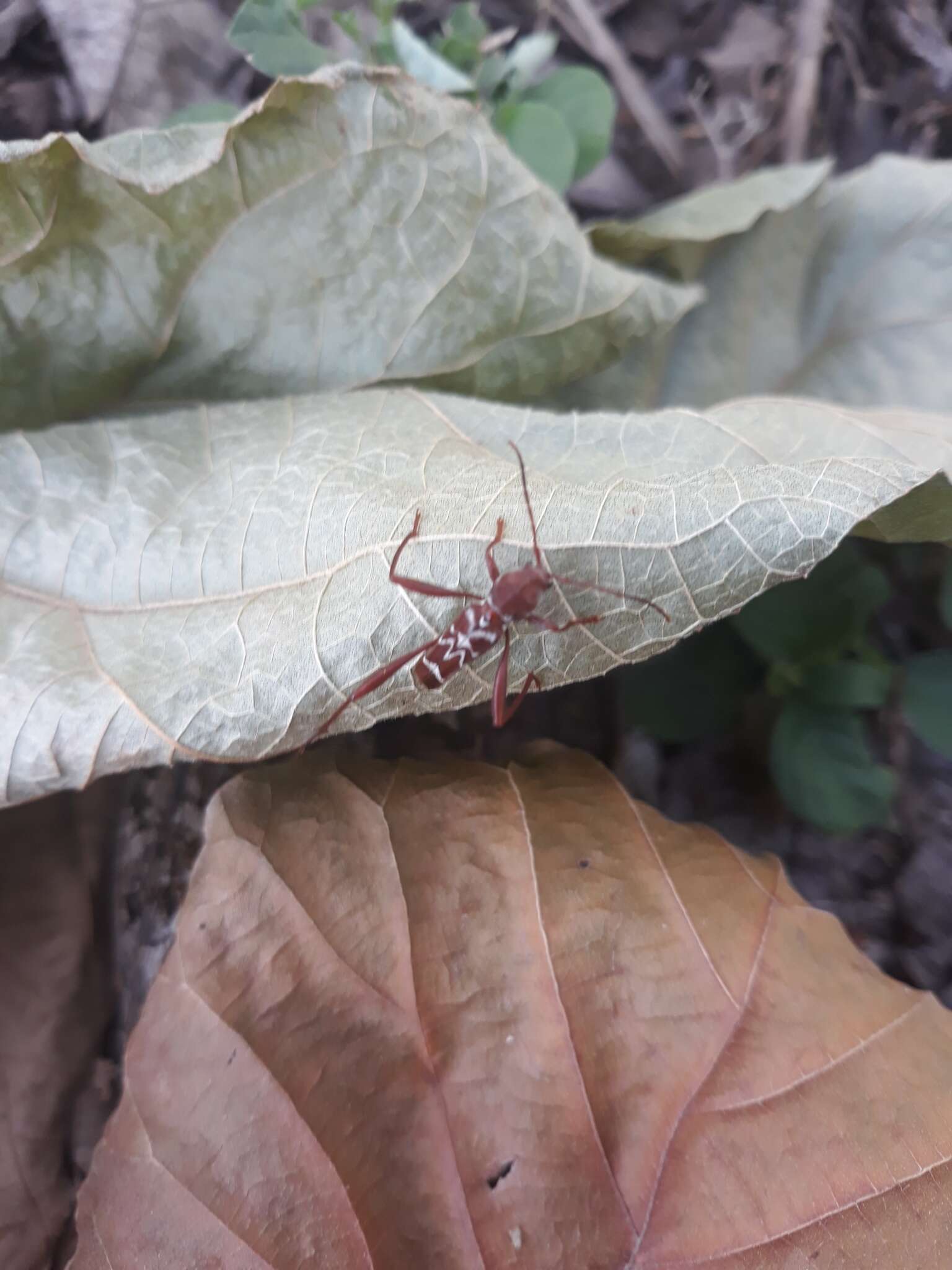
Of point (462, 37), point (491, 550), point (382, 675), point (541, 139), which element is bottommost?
point (382, 675)

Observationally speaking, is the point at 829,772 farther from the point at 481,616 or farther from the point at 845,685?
the point at 481,616

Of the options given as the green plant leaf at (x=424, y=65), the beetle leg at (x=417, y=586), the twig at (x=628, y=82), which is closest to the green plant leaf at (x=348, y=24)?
the green plant leaf at (x=424, y=65)

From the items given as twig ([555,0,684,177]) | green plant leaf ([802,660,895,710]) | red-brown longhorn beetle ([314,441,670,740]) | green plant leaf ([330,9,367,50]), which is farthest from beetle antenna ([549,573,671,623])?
twig ([555,0,684,177])

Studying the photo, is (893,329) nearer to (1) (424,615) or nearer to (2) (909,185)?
(2) (909,185)

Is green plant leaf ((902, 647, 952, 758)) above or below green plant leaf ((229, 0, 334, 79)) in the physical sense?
below

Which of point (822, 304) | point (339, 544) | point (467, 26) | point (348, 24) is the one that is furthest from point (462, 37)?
point (339, 544)

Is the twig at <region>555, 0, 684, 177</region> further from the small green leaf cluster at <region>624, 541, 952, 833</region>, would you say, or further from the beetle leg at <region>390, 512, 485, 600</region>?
the beetle leg at <region>390, 512, 485, 600</region>

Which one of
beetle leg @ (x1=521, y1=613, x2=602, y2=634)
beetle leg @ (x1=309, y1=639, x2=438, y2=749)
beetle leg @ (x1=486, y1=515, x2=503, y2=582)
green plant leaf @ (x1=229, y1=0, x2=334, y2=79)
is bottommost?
beetle leg @ (x1=309, y1=639, x2=438, y2=749)
